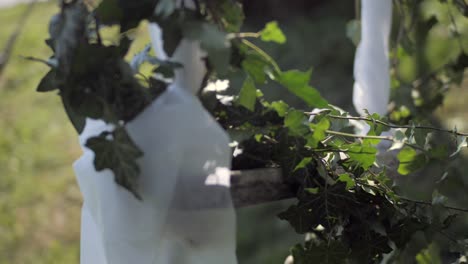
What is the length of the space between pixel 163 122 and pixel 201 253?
0.16 m

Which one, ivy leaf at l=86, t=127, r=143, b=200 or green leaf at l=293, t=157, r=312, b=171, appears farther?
green leaf at l=293, t=157, r=312, b=171

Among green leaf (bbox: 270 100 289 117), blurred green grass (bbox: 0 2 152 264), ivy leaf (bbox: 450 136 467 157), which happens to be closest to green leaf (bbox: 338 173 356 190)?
green leaf (bbox: 270 100 289 117)

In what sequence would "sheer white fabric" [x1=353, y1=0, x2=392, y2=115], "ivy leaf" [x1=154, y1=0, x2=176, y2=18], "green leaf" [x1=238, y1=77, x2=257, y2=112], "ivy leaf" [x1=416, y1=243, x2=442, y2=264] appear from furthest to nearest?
1. "sheer white fabric" [x1=353, y1=0, x2=392, y2=115]
2. "ivy leaf" [x1=416, y1=243, x2=442, y2=264]
3. "green leaf" [x1=238, y1=77, x2=257, y2=112]
4. "ivy leaf" [x1=154, y1=0, x2=176, y2=18]

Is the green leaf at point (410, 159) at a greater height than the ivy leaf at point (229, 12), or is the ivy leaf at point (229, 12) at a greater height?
the ivy leaf at point (229, 12)

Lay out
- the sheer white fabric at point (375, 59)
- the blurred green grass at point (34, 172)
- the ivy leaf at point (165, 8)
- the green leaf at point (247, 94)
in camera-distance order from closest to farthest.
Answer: the ivy leaf at point (165, 8) < the green leaf at point (247, 94) < the sheer white fabric at point (375, 59) < the blurred green grass at point (34, 172)

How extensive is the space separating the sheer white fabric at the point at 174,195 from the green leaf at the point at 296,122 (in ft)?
0.33

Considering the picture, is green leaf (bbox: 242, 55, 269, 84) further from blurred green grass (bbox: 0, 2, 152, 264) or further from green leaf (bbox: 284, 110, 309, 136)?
blurred green grass (bbox: 0, 2, 152, 264)

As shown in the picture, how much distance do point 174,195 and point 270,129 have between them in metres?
0.19

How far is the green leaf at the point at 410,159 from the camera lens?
0.90m

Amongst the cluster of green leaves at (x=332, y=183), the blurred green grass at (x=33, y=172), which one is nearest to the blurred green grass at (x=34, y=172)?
the blurred green grass at (x=33, y=172)

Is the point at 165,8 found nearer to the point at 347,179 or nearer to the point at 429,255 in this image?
the point at 347,179

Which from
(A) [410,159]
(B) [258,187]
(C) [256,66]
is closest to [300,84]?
(C) [256,66]

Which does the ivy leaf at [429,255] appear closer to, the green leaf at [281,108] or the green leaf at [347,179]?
the green leaf at [347,179]

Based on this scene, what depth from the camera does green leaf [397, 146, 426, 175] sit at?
0.90 m
